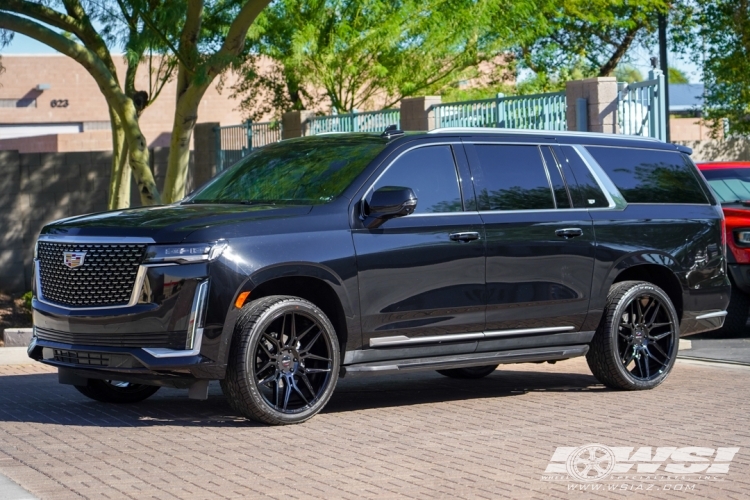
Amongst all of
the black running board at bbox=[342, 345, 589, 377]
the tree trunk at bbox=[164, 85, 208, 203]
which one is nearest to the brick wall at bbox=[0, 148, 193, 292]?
the tree trunk at bbox=[164, 85, 208, 203]

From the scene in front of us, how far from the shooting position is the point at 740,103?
31203mm

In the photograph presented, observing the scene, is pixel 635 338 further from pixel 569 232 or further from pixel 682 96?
pixel 682 96

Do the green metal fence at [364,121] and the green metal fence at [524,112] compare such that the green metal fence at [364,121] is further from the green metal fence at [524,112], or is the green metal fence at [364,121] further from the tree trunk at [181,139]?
the tree trunk at [181,139]

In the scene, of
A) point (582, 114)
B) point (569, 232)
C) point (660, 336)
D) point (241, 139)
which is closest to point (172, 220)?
point (569, 232)

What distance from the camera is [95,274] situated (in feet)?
26.7

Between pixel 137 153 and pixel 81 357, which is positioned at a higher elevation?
pixel 137 153

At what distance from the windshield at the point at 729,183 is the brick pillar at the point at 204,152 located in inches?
432

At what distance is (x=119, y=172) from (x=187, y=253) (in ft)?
34.4

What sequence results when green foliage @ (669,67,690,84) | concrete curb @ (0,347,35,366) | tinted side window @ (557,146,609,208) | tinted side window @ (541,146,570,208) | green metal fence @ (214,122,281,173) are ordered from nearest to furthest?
tinted side window @ (541,146,570,208), tinted side window @ (557,146,609,208), concrete curb @ (0,347,35,366), green metal fence @ (214,122,281,173), green foliage @ (669,67,690,84)

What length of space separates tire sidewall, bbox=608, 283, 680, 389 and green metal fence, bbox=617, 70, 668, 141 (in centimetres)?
439

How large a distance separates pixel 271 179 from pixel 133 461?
278 centimetres

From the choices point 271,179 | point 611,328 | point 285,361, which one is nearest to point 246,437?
point 285,361

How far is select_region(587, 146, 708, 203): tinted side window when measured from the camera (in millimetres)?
10055

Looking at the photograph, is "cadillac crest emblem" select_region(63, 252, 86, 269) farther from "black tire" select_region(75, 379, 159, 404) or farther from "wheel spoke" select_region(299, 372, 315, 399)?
"wheel spoke" select_region(299, 372, 315, 399)
